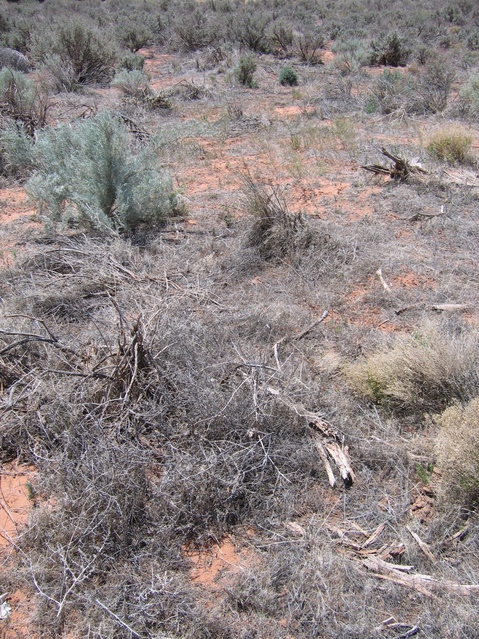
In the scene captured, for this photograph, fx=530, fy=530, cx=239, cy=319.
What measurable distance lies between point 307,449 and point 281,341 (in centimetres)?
99

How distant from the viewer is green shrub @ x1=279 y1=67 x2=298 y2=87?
13039mm

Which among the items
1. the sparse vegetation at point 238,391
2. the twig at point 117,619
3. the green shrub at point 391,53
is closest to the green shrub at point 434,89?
the sparse vegetation at point 238,391

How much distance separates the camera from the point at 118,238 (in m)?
4.89

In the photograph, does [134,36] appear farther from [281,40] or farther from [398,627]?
[398,627]

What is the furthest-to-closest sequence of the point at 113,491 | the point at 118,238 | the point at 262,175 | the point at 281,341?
the point at 262,175, the point at 118,238, the point at 281,341, the point at 113,491

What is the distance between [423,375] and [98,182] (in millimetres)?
3850

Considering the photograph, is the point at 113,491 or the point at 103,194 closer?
the point at 113,491

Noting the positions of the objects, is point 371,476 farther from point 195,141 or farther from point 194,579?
point 195,141

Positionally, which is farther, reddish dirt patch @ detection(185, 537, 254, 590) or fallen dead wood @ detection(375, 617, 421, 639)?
reddish dirt patch @ detection(185, 537, 254, 590)

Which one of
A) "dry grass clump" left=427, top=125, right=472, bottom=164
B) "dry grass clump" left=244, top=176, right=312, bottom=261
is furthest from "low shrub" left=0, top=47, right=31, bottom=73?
"dry grass clump" left=244, top=176, right=312, bottom=261

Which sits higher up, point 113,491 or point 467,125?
point 113,491

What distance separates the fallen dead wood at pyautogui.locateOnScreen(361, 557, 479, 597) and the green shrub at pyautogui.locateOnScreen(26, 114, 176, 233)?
393 cm

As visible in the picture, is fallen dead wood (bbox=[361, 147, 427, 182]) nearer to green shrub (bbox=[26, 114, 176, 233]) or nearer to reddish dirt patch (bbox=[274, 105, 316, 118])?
green shrub (bbox=[26, 114, 176, 233])

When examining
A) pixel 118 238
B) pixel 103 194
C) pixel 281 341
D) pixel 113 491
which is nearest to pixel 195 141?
pixel 103 194
